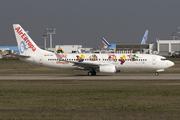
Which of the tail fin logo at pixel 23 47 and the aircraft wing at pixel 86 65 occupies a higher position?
the tail fin logo at pixel 23 47

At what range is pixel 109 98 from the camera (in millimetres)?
19766

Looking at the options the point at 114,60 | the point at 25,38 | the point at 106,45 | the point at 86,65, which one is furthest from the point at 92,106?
the point at 106,45

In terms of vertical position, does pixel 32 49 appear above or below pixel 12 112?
above

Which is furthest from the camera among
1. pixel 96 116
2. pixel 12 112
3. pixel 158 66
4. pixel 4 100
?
pixel 158 66

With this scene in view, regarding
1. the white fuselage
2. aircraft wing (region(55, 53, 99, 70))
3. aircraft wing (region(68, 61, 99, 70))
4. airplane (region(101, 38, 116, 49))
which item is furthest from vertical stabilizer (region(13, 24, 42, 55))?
airplane (region(101, 38, 116, 49))

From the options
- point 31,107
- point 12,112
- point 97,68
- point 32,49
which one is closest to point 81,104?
point 31,107

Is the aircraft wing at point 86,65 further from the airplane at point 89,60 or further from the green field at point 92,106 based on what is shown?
the green field at point 92,106

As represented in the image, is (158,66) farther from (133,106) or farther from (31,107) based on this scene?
(31,107)

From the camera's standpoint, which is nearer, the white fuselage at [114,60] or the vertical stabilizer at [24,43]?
the white fuselage at [114,60]

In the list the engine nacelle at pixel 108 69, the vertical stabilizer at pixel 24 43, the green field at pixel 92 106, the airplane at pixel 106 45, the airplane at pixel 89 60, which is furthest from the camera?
the airplane at pixel 106 45

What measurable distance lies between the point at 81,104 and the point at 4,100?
5.42 metres

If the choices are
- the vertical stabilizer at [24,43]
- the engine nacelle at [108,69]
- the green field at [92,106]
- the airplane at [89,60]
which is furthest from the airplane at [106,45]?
the green field at [92,106]

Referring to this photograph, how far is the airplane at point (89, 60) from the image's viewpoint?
40.6 m

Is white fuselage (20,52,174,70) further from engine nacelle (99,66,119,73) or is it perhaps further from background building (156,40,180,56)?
background building (156,40,180,56)
